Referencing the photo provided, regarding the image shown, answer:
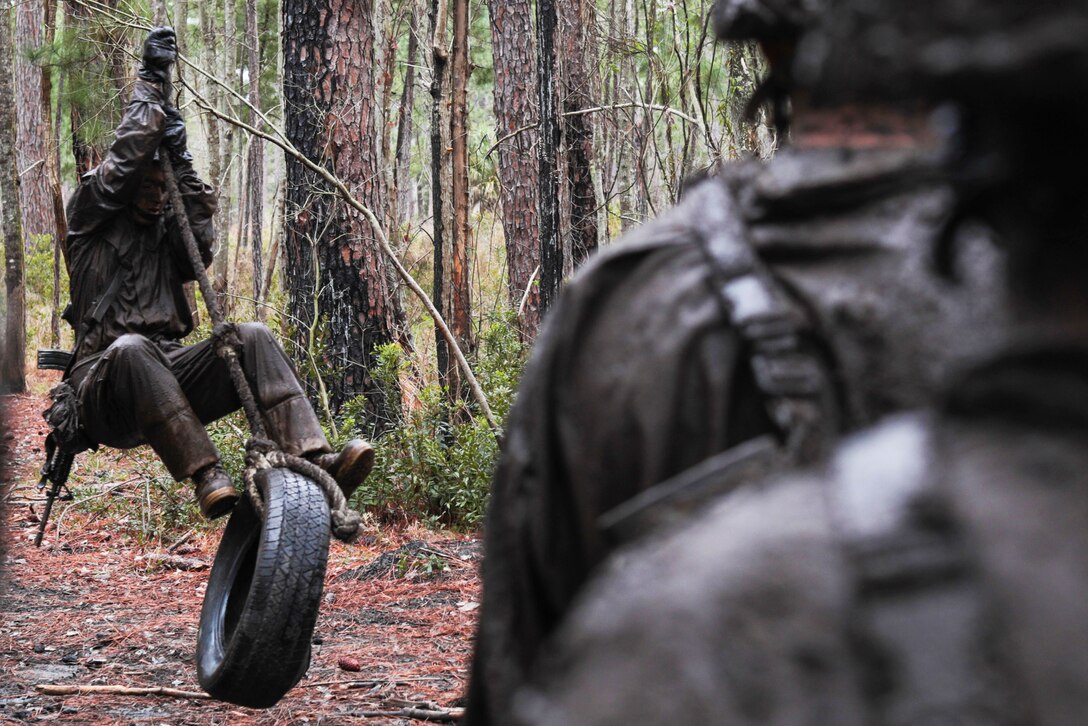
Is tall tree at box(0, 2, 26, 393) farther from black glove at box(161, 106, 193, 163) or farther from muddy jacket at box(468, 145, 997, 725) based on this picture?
muddy jacket at box(468, 145, 997, 725)

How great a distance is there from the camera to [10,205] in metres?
15.7

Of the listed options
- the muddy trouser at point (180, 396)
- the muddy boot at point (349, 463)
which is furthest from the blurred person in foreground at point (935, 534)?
the muddy trouser at point (180, 396)

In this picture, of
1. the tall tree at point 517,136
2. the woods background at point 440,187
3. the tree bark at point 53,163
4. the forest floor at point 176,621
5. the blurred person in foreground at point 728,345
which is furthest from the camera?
the tree bark at point 53,163

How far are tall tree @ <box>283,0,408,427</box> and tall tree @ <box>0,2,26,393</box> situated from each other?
584 centimetres

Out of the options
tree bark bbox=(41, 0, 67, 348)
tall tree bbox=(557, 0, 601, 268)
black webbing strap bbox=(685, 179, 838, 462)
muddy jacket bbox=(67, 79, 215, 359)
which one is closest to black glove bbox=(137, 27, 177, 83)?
muddy jacket bbox=(67, 79, 215, 359)

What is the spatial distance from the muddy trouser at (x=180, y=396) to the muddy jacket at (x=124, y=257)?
1.46 feet

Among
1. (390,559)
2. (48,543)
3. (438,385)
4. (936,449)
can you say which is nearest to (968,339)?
(936,449)

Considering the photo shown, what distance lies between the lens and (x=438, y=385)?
1003 centimetres

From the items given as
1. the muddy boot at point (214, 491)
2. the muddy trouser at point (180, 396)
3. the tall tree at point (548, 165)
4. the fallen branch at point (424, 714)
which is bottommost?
the fallen branch at point (424, 714)

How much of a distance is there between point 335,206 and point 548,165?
3107mm

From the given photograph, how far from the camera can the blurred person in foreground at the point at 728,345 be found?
1106 mm

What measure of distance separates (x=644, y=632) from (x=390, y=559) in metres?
8.33

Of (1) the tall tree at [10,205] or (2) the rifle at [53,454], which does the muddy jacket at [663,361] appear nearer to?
(2) the rifle at [53,454]

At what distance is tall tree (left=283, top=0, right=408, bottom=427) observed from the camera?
417 inches
